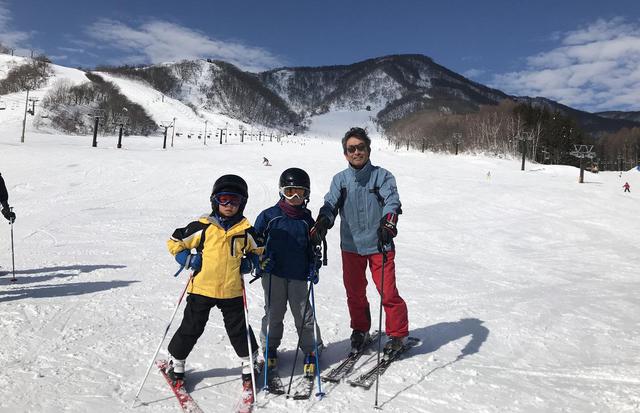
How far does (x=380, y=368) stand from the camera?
4.03 metres

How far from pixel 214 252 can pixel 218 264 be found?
104 mm

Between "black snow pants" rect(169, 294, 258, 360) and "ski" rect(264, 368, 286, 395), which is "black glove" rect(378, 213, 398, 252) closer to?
"black snow pants" rect(169, 294, 258, 360)

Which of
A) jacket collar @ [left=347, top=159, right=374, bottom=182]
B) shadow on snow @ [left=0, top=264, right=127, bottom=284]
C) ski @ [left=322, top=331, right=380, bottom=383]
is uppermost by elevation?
jacket collar @ [left=347, top=159, right=374, bottom=182]

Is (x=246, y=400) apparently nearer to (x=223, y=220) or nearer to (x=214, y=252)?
(x=214, y=252)

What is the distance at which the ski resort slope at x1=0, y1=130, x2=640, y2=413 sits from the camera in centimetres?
348

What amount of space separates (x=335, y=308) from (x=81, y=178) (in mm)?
19938

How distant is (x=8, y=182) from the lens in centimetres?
1827

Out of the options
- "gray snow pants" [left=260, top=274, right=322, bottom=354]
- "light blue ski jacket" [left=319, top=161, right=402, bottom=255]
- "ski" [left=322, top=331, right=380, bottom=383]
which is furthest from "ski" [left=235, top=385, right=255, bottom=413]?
"light blue ski jacket" [left=319, top=161, right=402, bottom=255]

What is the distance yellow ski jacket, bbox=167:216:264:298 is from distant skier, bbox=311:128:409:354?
1059mm

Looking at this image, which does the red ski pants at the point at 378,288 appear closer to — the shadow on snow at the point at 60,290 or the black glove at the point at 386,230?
the black glove at the point at 386,230

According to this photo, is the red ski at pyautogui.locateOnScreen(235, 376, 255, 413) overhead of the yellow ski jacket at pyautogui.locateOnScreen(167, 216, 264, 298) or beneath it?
beneath

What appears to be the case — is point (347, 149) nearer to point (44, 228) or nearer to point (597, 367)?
point (597, 367)

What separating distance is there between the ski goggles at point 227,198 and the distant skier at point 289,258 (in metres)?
0.38

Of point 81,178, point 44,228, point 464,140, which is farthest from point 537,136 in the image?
point 44,228
